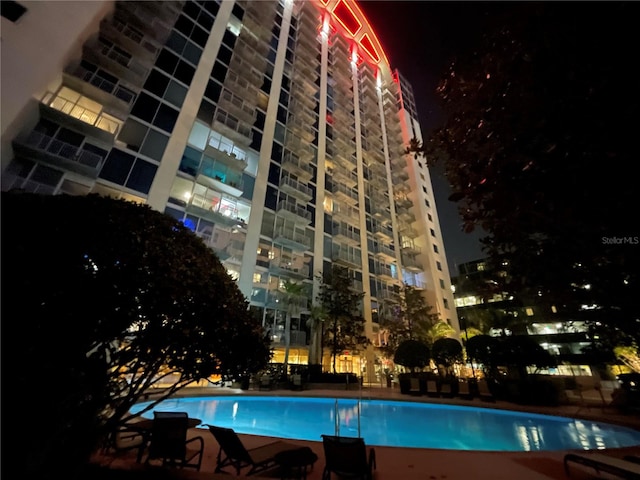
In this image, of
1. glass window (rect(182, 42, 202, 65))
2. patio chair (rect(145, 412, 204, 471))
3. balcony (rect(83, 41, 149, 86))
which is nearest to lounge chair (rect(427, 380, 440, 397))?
patio chair (rect(145, 412, 204, 471))

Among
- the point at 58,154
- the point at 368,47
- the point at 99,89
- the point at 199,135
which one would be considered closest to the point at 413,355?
the point at 199,135

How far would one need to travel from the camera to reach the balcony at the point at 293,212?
25734 millimetres

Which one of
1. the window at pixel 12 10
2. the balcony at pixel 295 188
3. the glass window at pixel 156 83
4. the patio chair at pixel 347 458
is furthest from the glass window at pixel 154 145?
the patio chair at pixel 347 458

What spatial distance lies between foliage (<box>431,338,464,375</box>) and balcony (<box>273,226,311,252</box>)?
46.5 feet

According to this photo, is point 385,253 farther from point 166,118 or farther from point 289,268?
point 166,118

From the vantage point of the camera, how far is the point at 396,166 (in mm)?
46250

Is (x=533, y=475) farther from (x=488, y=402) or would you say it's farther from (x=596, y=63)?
(x=488, y=402)

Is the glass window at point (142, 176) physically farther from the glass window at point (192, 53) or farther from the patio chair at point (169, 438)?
the patio chair at point (169, 438)

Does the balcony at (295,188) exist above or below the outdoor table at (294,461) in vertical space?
above

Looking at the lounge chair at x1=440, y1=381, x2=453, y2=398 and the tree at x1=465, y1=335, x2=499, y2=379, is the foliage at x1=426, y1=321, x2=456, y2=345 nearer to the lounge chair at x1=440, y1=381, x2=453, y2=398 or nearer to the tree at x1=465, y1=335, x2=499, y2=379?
the tree at x1=465, y1=335, x2=499, y2=379

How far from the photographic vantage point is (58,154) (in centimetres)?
1455

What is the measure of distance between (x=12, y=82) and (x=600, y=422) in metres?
24.4

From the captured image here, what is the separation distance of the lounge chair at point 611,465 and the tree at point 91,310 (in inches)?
225

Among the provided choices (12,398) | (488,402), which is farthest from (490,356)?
(12,398)
